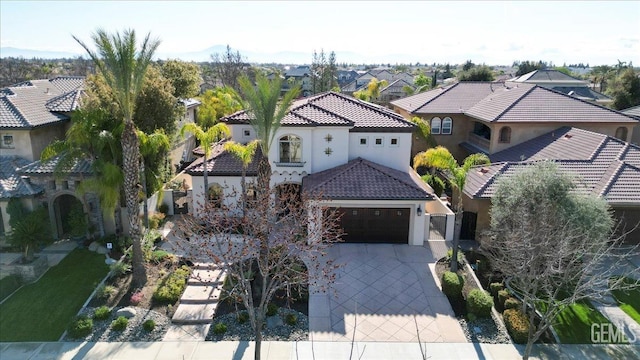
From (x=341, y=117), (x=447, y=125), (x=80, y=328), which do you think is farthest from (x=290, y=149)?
(x=447, y=125)

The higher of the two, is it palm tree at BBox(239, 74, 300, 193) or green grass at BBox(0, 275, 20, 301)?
palm tree at BBox(239, 74, 300, 193)

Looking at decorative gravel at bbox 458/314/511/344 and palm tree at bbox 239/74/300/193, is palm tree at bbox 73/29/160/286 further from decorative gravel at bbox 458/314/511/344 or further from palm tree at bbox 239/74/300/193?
decorative gravel at bbox 458/314/511/344

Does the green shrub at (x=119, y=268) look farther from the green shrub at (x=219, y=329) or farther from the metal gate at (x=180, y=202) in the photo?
the metal gate at (x=180, y=202)

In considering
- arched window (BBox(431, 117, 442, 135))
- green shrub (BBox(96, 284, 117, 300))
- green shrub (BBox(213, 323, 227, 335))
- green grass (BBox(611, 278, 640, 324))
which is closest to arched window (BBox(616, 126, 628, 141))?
arched window (BBox(431, 117, 442, 135))

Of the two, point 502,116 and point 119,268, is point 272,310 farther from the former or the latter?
point 502,116

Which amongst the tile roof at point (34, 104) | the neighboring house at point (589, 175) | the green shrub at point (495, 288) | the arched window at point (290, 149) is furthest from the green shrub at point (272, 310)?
the tile roof at point (34, 104)

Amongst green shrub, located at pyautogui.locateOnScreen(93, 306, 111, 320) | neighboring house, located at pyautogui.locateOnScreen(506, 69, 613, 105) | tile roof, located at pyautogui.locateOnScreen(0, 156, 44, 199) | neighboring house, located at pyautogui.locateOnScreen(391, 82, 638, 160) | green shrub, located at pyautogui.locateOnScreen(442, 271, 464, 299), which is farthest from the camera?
neighboring house, located at pyautogui.locateOnScreen(506, 69, 613, 105)
